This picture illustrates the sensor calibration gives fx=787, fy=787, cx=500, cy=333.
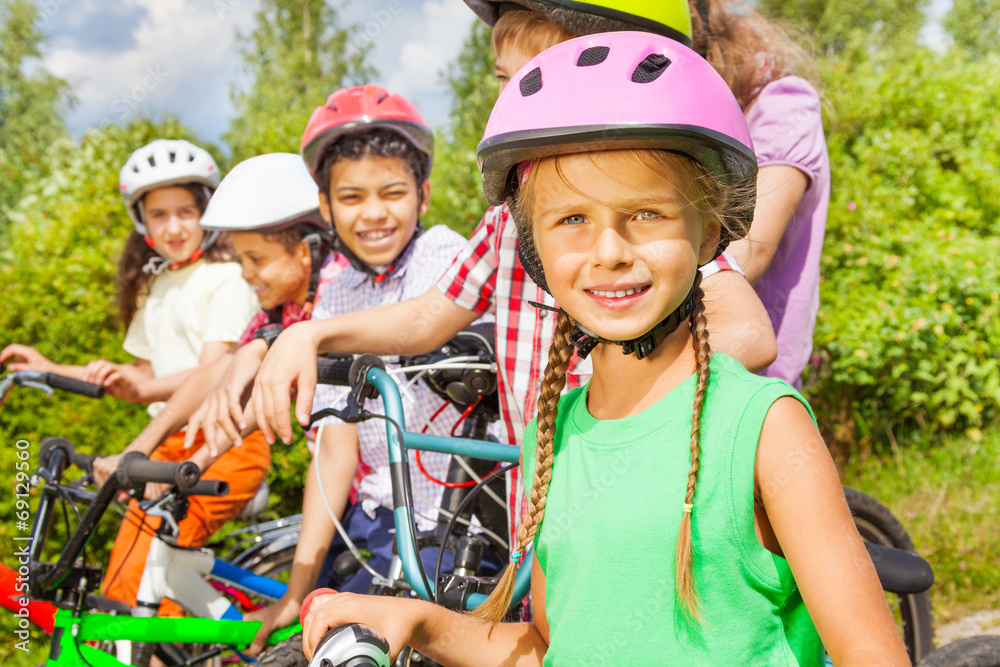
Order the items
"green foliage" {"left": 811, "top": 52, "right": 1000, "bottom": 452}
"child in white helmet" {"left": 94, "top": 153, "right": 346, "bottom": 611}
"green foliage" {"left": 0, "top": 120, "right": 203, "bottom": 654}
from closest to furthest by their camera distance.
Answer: "child in white helmet" {"left": 94, "top": 153, "right": 346, "bottom": 611}, "green foliage" {"left": 0, "top": 120, "right": 203, "bottom": 654}, "green foliage" {"left": 811, "top": 52, "right": 1000, "bottom": 452}


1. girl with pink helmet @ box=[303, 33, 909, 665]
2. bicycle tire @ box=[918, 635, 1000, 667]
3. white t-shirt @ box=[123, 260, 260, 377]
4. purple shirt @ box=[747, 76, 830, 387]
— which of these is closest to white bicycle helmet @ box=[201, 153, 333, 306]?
white t-shirt @ box=[123, 260, 260, 377]

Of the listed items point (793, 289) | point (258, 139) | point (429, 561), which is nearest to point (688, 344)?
point (793, 289)

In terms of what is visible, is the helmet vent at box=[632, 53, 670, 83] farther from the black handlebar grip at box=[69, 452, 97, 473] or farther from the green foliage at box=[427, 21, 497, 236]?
the green foliage at box=[427, 21, 497, 236]

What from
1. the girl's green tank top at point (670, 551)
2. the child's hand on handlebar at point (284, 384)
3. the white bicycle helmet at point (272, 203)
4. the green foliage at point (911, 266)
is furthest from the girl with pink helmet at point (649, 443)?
the green foliage at point (911, 266)

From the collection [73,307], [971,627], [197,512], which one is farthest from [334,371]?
[73,307]

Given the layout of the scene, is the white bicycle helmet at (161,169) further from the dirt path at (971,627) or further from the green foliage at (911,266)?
the dirt path at (971,627)

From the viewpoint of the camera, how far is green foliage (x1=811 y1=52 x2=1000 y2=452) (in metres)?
5.30

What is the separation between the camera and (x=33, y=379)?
9.25ft

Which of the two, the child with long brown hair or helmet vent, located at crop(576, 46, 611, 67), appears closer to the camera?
helmet vent, located at crop(576, 46, 611, 67)

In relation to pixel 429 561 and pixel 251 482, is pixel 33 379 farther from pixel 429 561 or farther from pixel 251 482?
pixel 429 561

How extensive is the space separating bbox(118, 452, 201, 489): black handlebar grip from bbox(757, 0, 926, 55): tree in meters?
20.7

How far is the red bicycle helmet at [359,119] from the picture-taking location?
10.4ft

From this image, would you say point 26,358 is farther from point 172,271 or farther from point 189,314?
point 172,271

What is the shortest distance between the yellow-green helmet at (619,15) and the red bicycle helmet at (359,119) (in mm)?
1373
